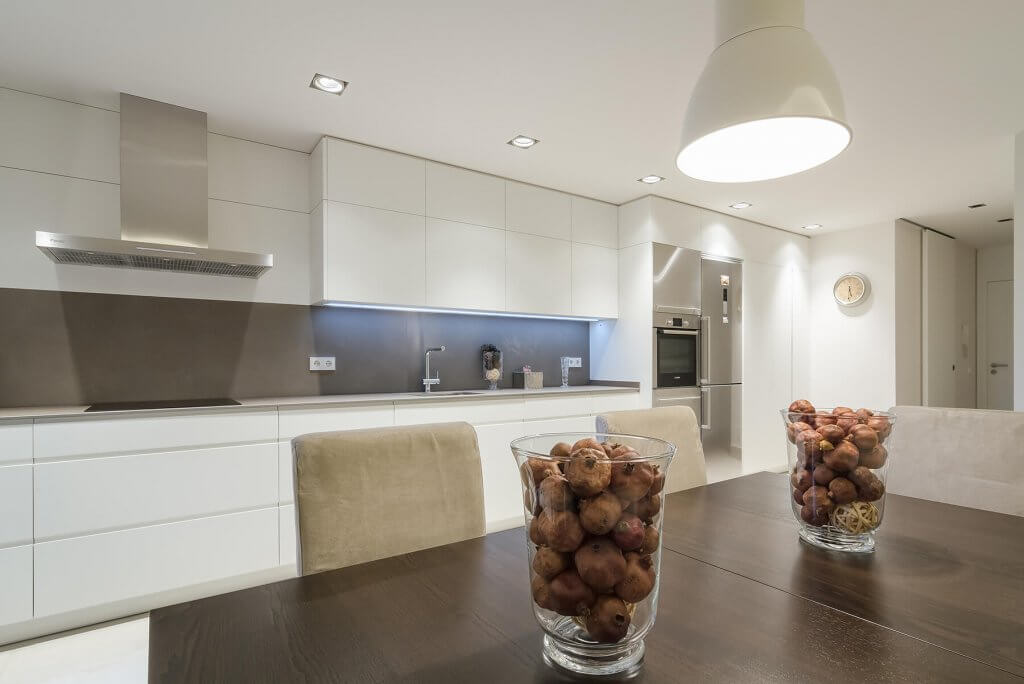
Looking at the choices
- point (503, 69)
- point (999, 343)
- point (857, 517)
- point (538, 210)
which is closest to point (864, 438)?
point (857, 517)

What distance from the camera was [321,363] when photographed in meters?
3.34

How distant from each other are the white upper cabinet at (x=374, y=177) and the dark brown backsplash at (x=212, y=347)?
0.73 metres

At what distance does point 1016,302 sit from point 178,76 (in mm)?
4566

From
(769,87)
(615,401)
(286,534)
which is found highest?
(769,87)

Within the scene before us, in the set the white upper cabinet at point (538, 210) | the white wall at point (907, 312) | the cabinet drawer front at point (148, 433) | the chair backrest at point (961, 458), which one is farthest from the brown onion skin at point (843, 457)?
the white wall at point (907, 312)

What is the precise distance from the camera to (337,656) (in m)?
0.68

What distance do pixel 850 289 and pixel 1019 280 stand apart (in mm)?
2194

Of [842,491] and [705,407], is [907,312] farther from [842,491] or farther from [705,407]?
[842,491]

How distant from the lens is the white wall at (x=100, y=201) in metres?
2.54

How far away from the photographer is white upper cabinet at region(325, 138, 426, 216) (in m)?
3.08

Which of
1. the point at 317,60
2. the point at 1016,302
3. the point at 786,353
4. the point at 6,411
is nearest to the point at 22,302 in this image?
the point at 6,411

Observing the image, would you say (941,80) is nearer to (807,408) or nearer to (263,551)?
(807,408)

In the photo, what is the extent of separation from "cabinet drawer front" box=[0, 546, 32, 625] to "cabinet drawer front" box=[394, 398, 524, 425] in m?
1.63

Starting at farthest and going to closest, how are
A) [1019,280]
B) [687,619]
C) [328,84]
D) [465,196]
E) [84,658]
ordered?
[465,196] → [1019,280] → [328,84] → [84,658] → [687,619]
